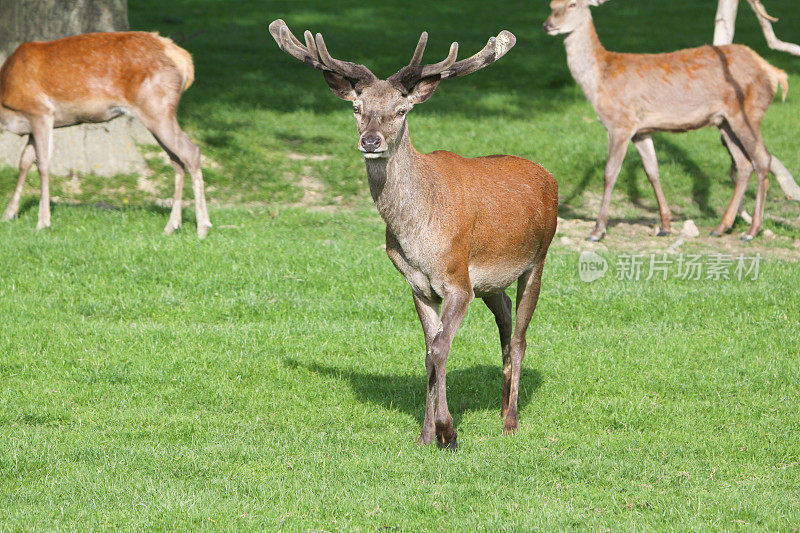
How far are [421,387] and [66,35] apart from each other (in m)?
8.78

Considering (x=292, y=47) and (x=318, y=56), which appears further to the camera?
(x=292, y=47)

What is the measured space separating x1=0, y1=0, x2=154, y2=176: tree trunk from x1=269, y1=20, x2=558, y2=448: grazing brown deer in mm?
8310

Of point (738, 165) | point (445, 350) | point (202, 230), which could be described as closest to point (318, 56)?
point (445, 350)

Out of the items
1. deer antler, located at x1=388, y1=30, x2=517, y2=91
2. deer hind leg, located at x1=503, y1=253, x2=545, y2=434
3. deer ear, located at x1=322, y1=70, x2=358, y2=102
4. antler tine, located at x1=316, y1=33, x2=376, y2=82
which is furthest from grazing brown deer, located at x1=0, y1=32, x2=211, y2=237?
deer antler, located at x1=388, y1=30, x2=517, y2=91

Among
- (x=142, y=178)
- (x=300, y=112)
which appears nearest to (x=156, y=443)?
(x=142, y=178)

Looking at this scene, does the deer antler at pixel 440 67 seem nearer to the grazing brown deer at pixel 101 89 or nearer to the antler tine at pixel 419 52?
the antler tine at pixel 419 52

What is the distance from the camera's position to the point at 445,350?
6453mm

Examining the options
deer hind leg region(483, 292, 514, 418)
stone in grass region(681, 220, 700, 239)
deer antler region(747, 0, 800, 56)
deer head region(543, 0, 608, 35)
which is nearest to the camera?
deer hind leg region(483, 292, 514, 418)

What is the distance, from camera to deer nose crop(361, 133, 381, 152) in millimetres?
5918

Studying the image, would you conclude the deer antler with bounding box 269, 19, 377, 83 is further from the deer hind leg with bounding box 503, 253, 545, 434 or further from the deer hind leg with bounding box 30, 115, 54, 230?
the deer hind leg with bounding box 30, 115, 54, 230

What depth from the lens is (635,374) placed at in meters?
8.13

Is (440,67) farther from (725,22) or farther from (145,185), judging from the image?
(725,22)

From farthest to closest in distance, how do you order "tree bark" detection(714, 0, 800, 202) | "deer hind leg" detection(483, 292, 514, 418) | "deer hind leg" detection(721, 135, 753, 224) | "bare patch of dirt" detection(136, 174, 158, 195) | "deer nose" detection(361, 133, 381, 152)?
"bare patch of dirt" detection(136, 174, 158, 195)
"tree bark" detection(714, 0, 800, 202)
"deer hind leg" detection(721, 135, 753, 224)
"deer hind leg" detection(483, 292, 514, 418)
"deer nose" detection(361, 133, 381, 152)

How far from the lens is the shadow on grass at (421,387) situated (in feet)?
25.0
